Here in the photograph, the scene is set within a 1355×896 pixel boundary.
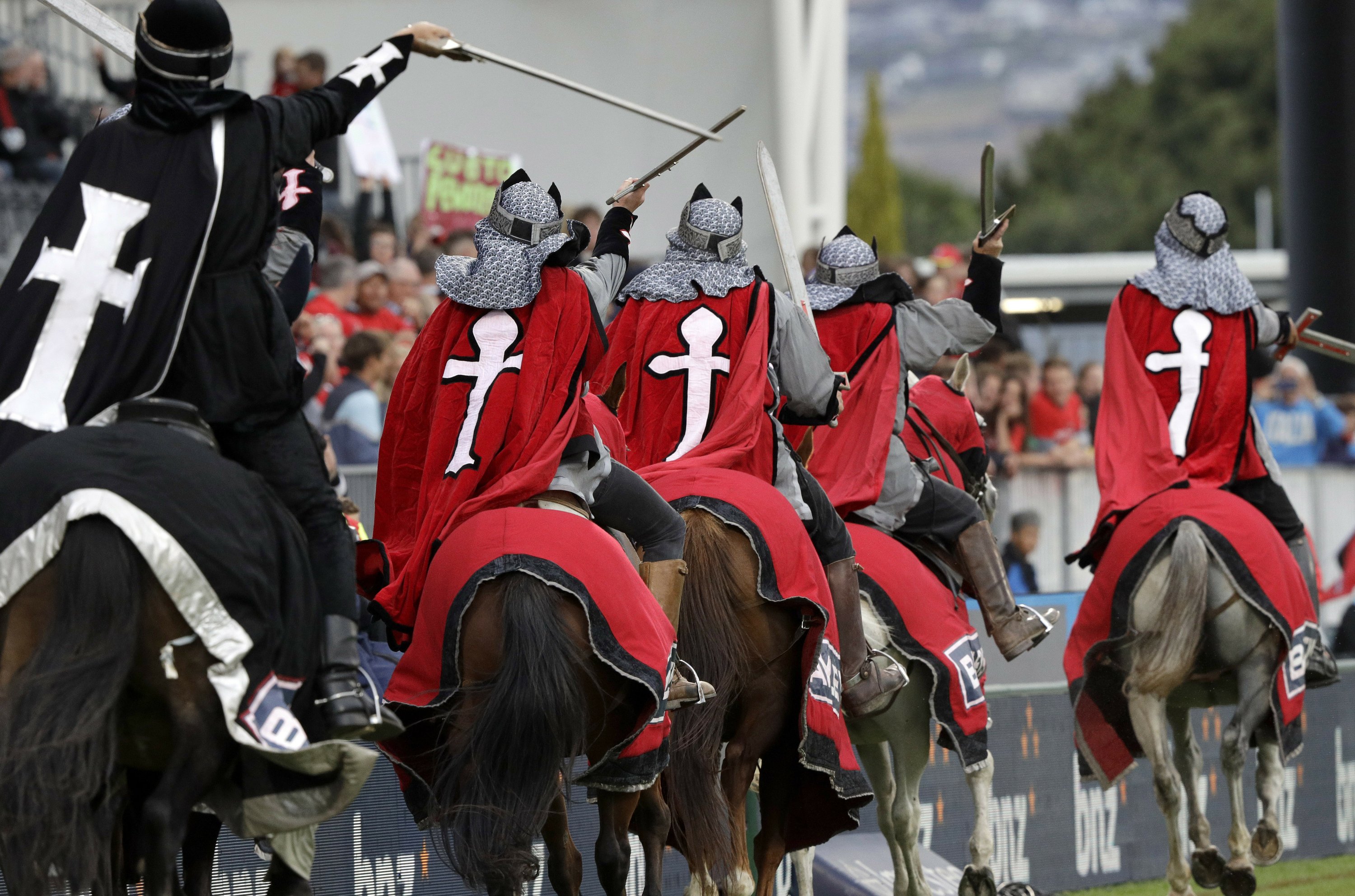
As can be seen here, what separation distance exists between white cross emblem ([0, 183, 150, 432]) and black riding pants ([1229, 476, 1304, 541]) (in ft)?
19.1

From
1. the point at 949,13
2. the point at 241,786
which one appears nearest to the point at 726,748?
the point at 241,786

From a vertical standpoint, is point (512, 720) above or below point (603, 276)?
below

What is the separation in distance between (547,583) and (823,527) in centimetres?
196

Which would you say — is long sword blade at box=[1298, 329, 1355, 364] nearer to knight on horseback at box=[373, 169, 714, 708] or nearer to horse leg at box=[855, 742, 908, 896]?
horse leg at box=[855, 742, 908, 896]

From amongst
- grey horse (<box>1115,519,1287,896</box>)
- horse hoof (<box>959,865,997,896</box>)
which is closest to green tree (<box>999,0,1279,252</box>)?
grey horse (<box>1115,519,1287,896</box>)

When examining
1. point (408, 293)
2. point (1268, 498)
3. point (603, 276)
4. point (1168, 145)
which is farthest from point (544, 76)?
point (1168, 145)

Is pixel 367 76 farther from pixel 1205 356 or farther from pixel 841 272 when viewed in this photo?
pixel 1205 356

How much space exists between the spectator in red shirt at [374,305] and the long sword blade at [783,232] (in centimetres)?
352

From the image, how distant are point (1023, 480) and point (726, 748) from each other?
19.7 feet

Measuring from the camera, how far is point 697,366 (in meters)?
7.25

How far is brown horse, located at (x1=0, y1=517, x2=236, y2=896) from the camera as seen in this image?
4520 mm

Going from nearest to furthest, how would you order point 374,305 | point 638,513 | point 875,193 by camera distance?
point 638,513 < point 374,305 < point 875,193

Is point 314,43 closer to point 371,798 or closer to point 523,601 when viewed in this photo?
point 371,798

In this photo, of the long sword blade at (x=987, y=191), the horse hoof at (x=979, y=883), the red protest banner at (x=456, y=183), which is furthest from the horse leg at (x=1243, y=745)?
the red protest banner at (x=456, y=183)
